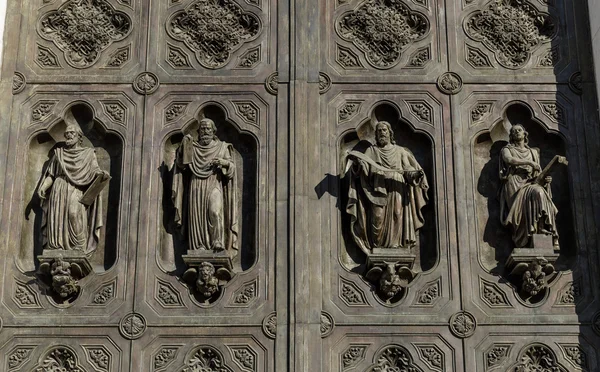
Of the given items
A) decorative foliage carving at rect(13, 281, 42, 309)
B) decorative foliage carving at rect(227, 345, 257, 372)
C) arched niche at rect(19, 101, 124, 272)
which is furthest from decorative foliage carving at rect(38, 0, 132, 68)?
decorative foliage carving at rect(227, 345, 257, 372)

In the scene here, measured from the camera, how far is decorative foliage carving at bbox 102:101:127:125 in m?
14.6

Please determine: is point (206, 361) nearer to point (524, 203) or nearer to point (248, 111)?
point (248, 111)

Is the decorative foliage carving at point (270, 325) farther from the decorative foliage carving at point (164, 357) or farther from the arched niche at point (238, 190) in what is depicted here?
the decorative foliage carving at point (164, 357)

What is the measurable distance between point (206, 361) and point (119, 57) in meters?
3.84

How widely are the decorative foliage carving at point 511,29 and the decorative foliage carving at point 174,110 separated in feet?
11.5

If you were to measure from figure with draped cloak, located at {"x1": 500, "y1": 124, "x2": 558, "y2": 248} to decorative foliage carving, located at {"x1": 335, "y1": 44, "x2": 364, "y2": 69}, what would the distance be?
2.00 m

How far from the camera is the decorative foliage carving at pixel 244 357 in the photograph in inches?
529

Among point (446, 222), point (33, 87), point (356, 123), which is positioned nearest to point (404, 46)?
point (356, 123)

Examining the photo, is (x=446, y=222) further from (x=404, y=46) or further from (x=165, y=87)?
(x=165, y=87)

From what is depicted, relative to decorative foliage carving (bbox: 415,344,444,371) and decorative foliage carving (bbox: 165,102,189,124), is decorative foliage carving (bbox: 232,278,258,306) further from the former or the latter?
decorative foliage carving (bbox: 165,102,189,124)

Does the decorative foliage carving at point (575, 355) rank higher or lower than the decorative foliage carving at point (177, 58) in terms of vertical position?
lower

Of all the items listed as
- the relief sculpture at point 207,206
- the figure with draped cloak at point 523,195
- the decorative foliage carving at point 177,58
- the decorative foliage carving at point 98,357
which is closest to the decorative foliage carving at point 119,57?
the decorative foliage carving at point 177,58

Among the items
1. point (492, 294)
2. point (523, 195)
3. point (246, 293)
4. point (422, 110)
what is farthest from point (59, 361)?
point (523, 195)

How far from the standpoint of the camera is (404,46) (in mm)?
15023
